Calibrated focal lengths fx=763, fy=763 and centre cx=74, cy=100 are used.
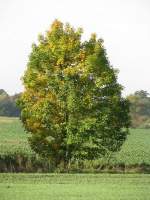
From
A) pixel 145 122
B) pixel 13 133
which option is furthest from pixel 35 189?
pixel 145 122

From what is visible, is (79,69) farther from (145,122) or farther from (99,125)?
(145,122)

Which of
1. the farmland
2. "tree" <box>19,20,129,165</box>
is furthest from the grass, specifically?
"tree" <box>19,20,129,165</box>

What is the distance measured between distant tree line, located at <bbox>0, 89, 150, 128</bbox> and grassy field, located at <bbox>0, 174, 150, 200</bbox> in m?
84.7

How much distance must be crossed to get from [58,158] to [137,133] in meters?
52.1

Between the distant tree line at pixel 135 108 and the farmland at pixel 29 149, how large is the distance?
25.8 meters

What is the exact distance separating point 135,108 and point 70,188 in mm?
112285

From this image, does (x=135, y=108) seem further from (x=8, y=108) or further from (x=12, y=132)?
(x=12, y=132)

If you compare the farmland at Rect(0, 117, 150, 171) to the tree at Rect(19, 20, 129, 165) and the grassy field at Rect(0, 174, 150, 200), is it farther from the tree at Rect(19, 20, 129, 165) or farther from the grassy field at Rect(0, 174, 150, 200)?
the grassy field at Rect(0, 174, 150, 200)

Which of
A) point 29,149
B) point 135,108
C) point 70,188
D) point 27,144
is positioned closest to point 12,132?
point 27,144

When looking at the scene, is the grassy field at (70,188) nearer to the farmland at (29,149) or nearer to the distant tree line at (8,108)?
the farmland at (29,149)

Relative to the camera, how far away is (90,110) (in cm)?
4300

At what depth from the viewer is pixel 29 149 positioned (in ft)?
177

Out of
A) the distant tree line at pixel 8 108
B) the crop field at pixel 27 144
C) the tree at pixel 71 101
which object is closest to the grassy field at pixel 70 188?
the tree at pixel 71 101

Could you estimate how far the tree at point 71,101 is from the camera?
140 ft
